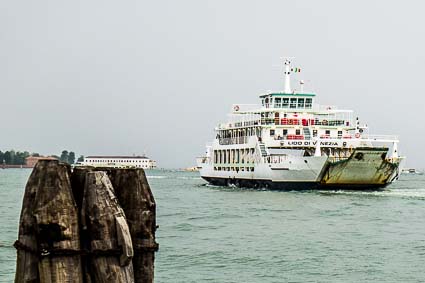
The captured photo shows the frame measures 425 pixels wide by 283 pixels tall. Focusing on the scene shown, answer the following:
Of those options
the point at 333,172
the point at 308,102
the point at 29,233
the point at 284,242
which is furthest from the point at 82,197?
the point at 308,102

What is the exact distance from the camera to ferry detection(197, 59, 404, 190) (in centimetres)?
5572

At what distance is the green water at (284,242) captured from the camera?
60.6 ft

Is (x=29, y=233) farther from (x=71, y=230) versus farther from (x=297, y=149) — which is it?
(x=297, y=149)

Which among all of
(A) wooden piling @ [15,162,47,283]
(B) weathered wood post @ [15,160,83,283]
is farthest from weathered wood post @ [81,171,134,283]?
(A) wooden piling @ [15,162,47,283]

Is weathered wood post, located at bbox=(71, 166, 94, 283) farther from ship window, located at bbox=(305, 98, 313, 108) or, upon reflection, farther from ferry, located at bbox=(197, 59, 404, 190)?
ship window, located at bbox=(305, 98, 313, 108)

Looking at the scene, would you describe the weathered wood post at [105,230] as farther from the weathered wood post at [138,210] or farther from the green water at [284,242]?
the green water at [284,242]

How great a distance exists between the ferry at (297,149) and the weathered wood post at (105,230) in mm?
46648

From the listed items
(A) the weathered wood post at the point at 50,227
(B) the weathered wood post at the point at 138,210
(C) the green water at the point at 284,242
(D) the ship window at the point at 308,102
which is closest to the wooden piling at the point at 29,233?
(A) the weathered wood post at the point at 50,227

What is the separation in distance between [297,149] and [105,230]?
53.0 metres

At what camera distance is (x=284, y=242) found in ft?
82.5

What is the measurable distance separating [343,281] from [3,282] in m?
7.18

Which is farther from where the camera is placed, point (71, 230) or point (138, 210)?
point (138, 210)

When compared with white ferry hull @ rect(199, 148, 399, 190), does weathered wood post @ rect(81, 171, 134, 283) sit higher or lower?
lower

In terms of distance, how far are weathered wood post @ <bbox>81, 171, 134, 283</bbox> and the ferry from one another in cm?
4665
